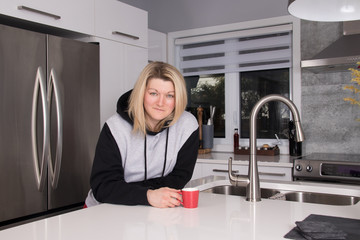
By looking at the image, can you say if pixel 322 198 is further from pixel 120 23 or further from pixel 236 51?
pixel 236 51

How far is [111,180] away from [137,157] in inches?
7.0

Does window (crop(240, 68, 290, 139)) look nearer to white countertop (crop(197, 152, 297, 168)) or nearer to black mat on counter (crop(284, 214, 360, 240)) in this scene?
white countertop (crop(197, 152, 297, 168))

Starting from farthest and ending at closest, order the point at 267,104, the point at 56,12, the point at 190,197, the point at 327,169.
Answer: the point at 267,104 → the point at 327,169 → the point at 56,12 → the point at 190,197

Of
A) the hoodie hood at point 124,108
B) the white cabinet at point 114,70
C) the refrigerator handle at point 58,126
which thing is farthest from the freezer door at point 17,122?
the hoodie hood at point 124,108

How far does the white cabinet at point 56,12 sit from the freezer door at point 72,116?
152 millimetres

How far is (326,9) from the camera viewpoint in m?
1.68

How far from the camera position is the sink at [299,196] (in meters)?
1.76

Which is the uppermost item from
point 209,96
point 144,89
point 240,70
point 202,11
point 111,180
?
point 202,11

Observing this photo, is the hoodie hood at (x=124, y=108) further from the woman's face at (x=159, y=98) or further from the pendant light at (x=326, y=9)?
the pendant light at (x=326, y=9)

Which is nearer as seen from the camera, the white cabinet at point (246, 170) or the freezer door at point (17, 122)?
the freezer door at point (17, 122)

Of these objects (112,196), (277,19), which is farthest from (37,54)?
(277,19)

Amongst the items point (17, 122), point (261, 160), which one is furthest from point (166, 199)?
point (261, 160)

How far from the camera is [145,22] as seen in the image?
3479mm

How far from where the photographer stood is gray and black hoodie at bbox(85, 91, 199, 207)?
5.41 feet
